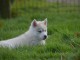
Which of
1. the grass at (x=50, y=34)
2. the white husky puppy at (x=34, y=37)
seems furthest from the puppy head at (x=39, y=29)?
the grass at (x=50, y=34)

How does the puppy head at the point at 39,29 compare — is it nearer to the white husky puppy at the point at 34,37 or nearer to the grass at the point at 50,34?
the white husky puppy at the point at 34,37

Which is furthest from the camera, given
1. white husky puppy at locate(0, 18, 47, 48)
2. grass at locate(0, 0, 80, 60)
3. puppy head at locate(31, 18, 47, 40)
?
puppy head at locate(31, 18, 47, 40)

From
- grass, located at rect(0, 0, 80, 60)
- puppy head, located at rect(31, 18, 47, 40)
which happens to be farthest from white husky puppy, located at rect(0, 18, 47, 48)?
grass, located at rect(0, 0, 80, 60)

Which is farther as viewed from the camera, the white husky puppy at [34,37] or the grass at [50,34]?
the white husky puppy at [34,37]

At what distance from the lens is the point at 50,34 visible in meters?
9.87

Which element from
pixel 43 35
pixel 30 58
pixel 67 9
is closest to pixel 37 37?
pixel 43 35

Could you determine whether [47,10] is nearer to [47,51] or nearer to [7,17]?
[7,17]

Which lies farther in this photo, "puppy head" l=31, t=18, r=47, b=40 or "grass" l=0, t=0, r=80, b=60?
"puppy head" l=31, t=18, r=47, b=40

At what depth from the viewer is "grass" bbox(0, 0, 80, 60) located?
6.85 metres

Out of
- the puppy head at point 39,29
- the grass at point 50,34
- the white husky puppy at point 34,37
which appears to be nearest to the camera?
the grass at point 50,34

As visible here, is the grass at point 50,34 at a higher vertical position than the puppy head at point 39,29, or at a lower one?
lower

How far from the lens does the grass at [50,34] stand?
270 inches

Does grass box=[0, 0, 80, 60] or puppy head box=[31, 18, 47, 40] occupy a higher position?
puppy head box=[31, 18, 47, 40]

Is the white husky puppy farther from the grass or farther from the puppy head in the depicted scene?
the grass
